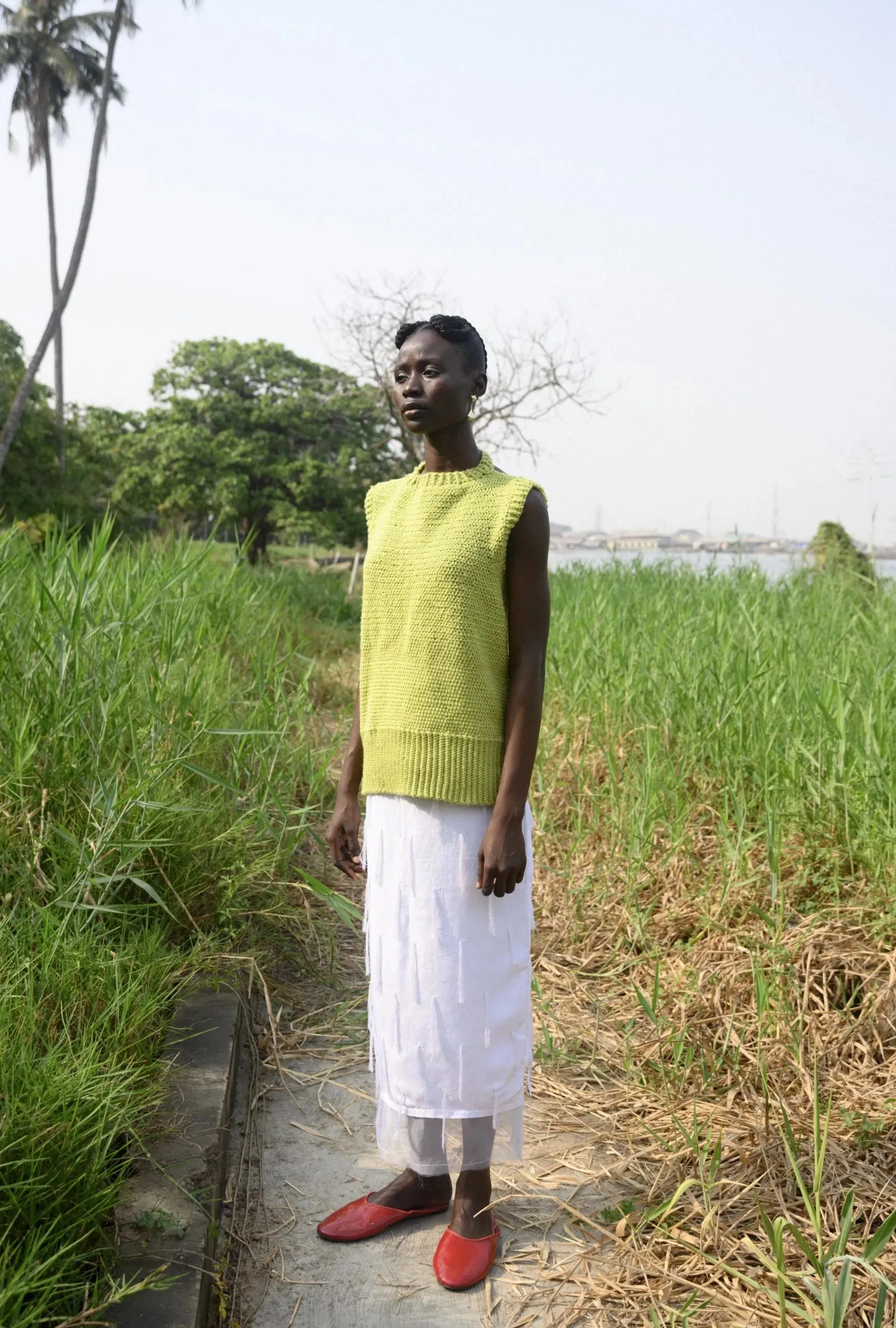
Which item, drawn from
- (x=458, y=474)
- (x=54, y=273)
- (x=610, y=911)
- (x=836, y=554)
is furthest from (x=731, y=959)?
(x=54, y=273)

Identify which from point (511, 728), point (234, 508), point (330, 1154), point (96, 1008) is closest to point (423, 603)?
point (511, 728)

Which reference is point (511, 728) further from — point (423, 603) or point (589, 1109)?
point (589, 1109)

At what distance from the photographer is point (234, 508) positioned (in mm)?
20344

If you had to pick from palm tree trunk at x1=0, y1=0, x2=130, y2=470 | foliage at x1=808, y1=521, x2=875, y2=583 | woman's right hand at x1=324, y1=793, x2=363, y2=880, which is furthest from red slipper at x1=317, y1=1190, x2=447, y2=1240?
palm tree trunk at x1=0, y1=0, x2=130, y2=470

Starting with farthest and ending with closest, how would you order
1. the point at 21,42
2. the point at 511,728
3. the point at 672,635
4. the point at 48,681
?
the point at 21,42
the point at 672,635
the point at 48,681
the point at 511,728

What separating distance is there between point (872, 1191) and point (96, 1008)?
1.56 m

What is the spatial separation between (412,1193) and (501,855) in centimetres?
85

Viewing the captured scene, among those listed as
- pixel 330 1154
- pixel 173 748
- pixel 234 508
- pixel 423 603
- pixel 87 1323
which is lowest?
pixel 330 1154

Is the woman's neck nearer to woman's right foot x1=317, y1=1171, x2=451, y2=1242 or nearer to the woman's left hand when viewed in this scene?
the woman's left hand

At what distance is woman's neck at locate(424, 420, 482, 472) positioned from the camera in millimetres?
1877

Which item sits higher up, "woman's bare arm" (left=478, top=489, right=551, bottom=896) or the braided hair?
the braided hair

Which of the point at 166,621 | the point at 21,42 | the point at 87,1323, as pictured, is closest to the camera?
the point at 87,1323

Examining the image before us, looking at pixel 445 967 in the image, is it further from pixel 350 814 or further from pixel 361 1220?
pixel 361 1220

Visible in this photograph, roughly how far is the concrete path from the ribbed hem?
3.00ft
